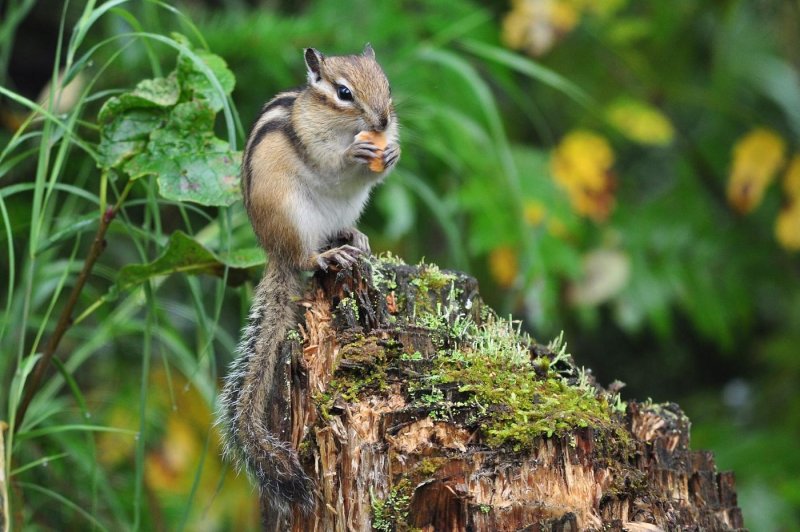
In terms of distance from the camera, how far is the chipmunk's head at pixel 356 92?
2.90m

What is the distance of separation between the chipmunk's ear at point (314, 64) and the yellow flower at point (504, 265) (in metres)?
1.89

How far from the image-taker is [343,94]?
9.61 feet

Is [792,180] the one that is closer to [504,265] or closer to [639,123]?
[639,123]

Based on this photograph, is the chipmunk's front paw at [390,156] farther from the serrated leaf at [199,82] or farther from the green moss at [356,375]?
the green moss at [356,375]

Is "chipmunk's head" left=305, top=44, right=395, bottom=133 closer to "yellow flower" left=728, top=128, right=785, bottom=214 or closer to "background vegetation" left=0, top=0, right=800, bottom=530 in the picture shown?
"background vegetation" left=0, top=0, right=800, bottom=530

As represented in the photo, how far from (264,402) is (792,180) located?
366 centimetres

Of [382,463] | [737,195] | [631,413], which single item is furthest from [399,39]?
[382,463]

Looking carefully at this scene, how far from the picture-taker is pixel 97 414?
384 centimetres

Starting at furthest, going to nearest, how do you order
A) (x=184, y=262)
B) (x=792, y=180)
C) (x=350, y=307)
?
(x=792, y=180) → (x=184, y=262) → (x=350, y=307)

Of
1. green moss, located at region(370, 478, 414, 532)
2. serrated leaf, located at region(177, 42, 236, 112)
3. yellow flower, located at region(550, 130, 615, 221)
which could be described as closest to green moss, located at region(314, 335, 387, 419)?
green moss, located at region(370, 478, 414, 532)

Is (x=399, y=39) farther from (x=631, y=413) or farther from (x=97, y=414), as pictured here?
(x=631, y=413)

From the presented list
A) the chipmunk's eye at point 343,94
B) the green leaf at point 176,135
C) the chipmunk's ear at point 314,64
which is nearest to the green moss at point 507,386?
the green leaf at point 176,135

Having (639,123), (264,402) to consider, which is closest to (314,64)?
(264,402)

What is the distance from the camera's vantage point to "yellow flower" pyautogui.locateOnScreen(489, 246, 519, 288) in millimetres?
4742
